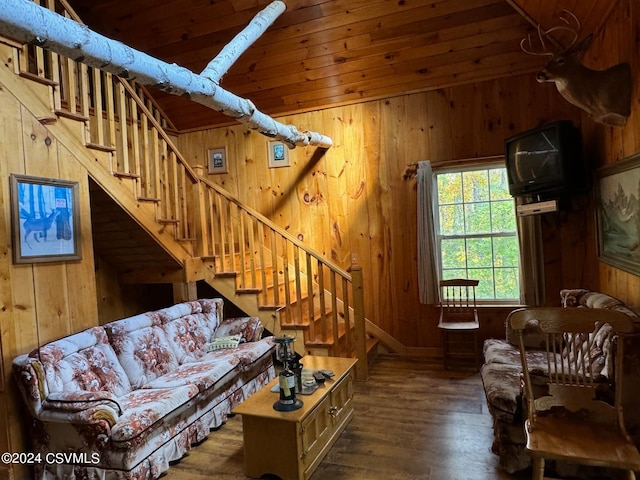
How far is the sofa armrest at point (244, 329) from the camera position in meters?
3.82

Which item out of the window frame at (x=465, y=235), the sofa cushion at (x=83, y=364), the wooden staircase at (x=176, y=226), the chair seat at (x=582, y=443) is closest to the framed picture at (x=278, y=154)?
the wooden staircase at (x=176, y=226)

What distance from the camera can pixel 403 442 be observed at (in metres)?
2.66

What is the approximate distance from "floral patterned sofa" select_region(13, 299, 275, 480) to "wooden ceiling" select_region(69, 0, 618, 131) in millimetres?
2789

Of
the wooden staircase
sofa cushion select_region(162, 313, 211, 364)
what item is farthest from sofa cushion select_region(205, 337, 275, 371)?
the wooden staircase

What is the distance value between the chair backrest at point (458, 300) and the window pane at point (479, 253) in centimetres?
25

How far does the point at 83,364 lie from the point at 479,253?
3.78 metres

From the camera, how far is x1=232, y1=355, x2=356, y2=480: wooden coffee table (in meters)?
2.25

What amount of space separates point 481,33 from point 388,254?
7.75 feet

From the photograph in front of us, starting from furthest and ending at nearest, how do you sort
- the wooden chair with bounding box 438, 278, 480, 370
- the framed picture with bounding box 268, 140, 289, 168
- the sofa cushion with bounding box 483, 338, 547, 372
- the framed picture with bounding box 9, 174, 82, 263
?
1. the framed picture with bounding box 268, 140, 289, 168
2. the wooden chair with bounding box 438, 278, 480, 370
3. the sofa cushion with bounding box 483, 338, 547, 372
4. the framed picture with bounding box 9, 174, 82, 263

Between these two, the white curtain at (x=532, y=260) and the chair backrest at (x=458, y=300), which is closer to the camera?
the white curtain at (x=532, y=260)

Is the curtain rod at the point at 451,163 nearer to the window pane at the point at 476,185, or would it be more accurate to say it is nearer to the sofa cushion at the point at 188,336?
the window pane at the point at 476,185

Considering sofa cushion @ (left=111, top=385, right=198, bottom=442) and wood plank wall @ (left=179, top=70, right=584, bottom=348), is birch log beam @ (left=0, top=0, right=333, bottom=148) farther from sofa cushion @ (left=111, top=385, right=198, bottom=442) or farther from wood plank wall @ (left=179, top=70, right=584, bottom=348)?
sofa cushion @ (left=111, top=385, right=198, bottom=442)

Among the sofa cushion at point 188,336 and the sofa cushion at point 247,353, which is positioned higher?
the sofa cushion at point 188,336

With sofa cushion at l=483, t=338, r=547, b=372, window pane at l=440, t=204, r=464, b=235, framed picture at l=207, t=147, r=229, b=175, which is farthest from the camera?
framed picture at l=207, t=147, r=229, b=175
